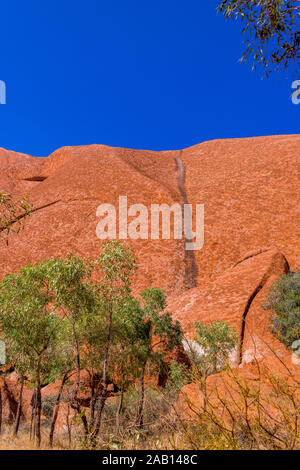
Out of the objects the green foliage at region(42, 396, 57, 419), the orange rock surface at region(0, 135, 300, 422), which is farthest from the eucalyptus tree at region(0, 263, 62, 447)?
the orange rock surface at region(0, 135, 300, 422)

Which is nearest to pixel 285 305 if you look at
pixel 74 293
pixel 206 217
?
pixel 74 293

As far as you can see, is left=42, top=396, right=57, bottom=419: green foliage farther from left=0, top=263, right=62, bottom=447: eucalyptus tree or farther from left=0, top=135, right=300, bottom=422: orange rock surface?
left=0, top=135, right=300, bottom=422: orange rock surface

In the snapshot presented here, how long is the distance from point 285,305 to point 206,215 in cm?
2204

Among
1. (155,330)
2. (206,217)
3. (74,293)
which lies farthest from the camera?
(206,217)

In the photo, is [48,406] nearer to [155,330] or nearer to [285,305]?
[155,330]

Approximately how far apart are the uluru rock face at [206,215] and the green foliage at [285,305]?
4.41 feet

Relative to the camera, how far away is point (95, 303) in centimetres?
1234

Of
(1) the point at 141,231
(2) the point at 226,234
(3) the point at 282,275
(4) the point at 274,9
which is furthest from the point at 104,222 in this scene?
(4) the point at 274,9

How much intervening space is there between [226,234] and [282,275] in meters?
14.1

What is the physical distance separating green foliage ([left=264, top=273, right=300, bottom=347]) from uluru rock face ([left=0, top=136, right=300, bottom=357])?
1.34 meters

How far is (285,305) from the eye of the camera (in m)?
20.7

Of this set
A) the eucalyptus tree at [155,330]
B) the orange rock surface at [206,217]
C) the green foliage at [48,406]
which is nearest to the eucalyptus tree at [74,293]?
the eucalyptus tree at [155,330]

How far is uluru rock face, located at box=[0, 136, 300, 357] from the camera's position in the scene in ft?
87.6
